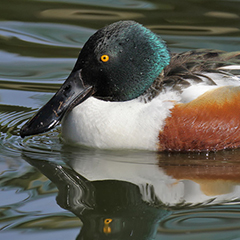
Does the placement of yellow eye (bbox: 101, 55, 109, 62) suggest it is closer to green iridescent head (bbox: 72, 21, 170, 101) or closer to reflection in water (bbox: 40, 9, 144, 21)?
green iridescent head (bbox: 72, 21, 170, 101)

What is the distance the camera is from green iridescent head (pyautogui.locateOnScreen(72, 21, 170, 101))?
4.97 meters

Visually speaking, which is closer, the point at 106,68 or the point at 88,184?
the point at 88,184

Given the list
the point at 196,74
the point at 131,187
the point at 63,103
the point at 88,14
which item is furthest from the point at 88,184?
the point at 88,14

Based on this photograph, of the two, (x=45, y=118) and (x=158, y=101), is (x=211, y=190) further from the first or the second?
(x=45, y=118)

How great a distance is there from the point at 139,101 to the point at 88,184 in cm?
108

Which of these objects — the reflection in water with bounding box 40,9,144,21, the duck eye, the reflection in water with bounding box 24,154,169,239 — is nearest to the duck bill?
the duck eye

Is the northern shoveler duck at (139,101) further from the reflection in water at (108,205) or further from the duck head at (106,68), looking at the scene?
the reflection in water at (108,205)

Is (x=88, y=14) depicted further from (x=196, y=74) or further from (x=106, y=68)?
(x=106, y=68)

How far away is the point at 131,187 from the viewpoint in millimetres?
4473

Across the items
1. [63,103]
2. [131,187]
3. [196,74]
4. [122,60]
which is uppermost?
[122,60]

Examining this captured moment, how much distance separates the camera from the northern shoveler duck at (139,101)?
5.02 metres

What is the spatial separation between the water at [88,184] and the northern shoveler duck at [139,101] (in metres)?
0.13

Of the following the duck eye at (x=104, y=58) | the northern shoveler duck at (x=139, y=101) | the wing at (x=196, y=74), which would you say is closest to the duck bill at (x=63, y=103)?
the northern shoveler duck at (x=139, y=101)

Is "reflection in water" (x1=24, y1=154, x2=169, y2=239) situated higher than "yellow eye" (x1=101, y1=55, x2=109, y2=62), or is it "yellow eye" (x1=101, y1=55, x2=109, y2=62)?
"yellow eye" (x1=101, y1=55, x2=109, y2=62)
